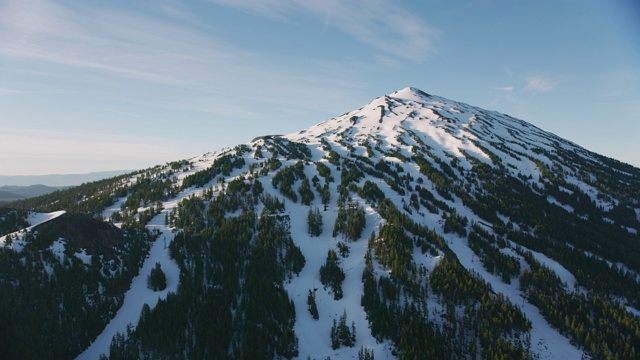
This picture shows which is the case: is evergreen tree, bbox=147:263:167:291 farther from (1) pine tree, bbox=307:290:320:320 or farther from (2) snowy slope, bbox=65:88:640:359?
(1) pine tree, bbox=307:290:320:320

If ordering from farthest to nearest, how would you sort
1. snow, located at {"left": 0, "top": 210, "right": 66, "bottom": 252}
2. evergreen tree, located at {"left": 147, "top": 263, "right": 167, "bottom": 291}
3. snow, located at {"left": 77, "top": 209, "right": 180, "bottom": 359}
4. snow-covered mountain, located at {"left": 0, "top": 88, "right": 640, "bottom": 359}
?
evergreen tree, located at {"left": 147, "top": 263, "right": 167, "bottom": 291}
snow, located at {"left": 0, "top": 210, "right": 66, "bottom": 252}
snow-covered mountain, located at {"left": 0, "top": 88, "right": 640, "bottom": 359}
snow, located at {"left": 77, "top": 209, "right": 180, "bottom": 359}

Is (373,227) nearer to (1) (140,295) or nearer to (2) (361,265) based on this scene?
(2) (361,265)

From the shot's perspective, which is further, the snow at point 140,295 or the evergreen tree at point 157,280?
the evergreen tree at point 157,280

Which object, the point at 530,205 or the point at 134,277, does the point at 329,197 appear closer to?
the point at 134,277

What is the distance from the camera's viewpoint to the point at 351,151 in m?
156

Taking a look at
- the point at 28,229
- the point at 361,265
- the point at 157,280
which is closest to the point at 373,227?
the point at 361,265

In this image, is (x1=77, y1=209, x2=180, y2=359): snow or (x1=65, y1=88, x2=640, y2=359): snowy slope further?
(x1=65, y1=88, x2=640, y2=359): snowy slope

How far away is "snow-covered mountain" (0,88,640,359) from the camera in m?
50.2

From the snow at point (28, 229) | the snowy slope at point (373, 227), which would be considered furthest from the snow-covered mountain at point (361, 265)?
the snow at point (28, 229)

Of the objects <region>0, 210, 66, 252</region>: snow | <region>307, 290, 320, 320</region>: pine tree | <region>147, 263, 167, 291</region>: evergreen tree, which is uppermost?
<region>0, 210, 66, 252</region>: snow

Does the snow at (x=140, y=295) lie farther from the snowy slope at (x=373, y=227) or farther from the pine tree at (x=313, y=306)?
the pine tree at (x=313, y=306)

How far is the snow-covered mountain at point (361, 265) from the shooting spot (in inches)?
Result: 1975

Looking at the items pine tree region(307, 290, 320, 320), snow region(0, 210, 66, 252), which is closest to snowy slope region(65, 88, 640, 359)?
pine tree region(307, 290, 320, 320)

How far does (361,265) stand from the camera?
219ft
